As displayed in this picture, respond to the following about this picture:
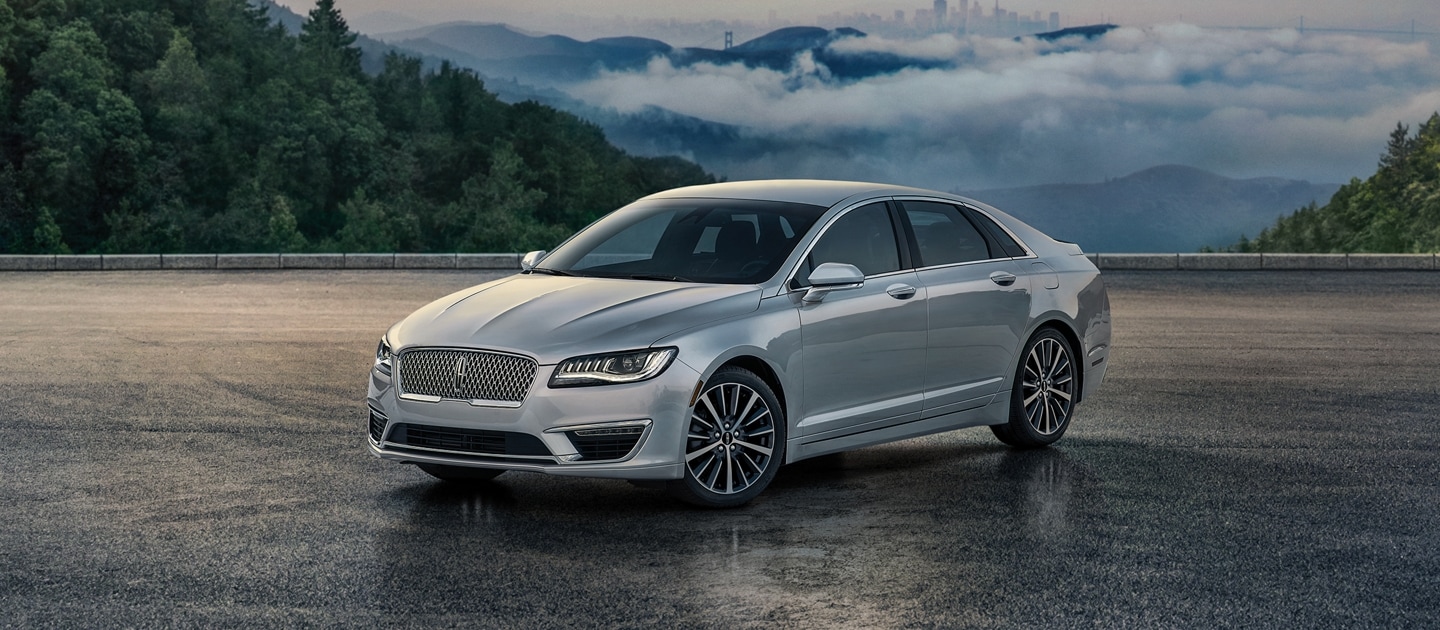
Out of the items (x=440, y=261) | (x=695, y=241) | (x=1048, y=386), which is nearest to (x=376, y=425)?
(x=695, y=241)

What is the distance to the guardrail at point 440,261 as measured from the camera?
24.4 metres

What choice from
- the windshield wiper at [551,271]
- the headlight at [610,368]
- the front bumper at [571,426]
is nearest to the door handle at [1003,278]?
the windshield wiper at [551,271]

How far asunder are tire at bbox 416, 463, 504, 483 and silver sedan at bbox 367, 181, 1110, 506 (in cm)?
2

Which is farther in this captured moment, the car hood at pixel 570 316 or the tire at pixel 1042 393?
the tire at pixel 1042 393

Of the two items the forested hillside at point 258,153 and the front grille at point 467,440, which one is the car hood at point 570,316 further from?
the forested hillside at point 258,153

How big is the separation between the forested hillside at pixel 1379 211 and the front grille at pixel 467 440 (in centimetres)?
2847

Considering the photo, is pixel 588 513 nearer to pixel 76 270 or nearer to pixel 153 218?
pixel 76 270

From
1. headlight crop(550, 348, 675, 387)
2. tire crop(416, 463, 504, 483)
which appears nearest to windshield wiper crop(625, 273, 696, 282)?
headlight crop(550, 348, 675, 387)

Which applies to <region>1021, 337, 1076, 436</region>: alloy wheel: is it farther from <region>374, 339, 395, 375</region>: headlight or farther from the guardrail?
the guardrail

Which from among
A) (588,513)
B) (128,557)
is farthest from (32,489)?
(588,513)

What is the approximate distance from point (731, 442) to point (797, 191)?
186cm

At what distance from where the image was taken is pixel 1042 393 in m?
9.60

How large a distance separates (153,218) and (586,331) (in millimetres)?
32416

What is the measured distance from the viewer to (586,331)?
24.5 feet
